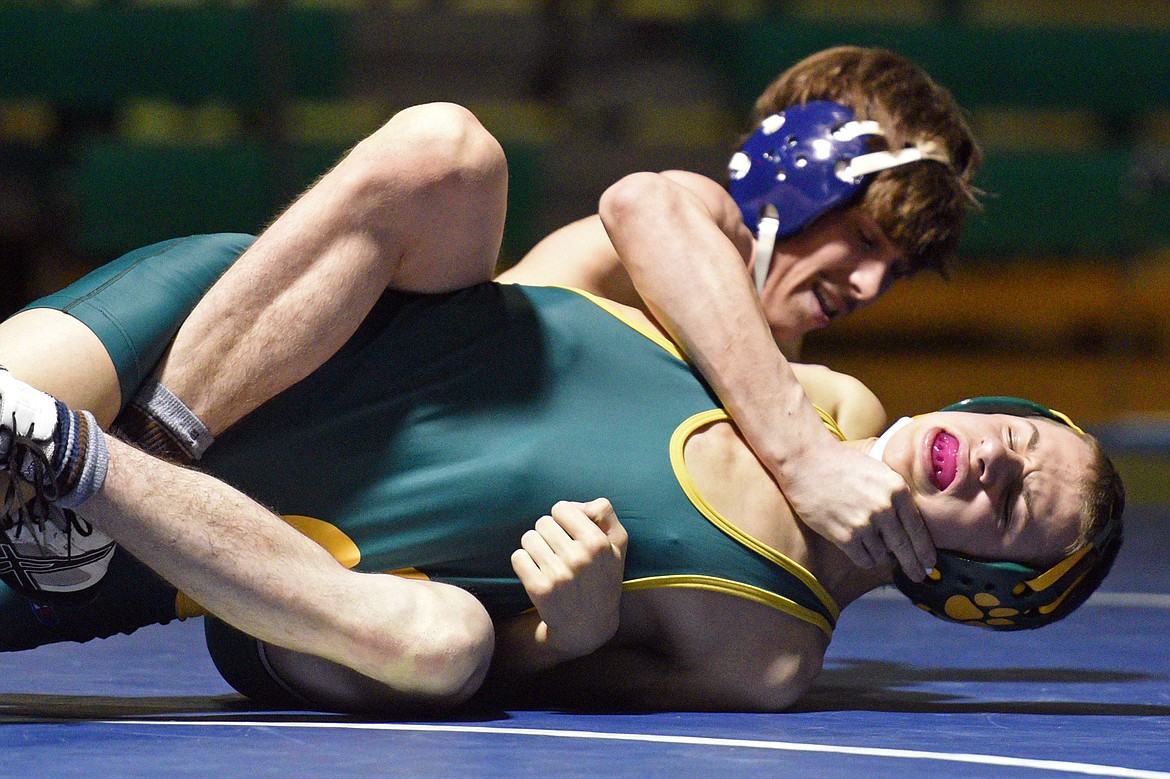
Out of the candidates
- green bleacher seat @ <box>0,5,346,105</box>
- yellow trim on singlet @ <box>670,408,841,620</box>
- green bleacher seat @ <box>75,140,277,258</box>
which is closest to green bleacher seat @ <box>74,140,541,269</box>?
green bleacher seat @ <box>75,140,277,258</box>

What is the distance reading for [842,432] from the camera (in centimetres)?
250

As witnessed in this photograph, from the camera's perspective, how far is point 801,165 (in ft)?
9.70

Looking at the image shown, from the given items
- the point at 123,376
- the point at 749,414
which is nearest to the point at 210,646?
the point at 123,376

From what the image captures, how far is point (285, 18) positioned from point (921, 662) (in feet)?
18.5

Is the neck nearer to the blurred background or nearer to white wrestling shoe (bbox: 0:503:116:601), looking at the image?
white wrestling shoe (bbox: 0:503:116:601)

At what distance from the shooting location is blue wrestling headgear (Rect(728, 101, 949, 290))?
2904 millimetres

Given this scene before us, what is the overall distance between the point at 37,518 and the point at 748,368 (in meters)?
0.91

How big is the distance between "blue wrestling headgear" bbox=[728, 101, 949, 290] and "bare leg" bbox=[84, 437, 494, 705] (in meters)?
1.13

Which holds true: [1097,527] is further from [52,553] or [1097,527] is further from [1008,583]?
[52,553]

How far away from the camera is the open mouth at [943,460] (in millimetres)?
2256

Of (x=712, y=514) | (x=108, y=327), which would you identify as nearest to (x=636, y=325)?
(x=712, y=514)

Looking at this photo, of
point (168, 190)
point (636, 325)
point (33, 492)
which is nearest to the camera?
point (33, 492)

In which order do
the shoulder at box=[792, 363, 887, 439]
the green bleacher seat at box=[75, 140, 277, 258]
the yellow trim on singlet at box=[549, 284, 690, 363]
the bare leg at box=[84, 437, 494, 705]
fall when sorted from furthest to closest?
the green bleacher seat at box=[75, 140, 277, 258] < the shoulder at box=[792, 363, 887, 439] < the yellow trim on singlet at box=[549, 284, 690, 363] < the bare leg at box=[84, 437, 494, 705]

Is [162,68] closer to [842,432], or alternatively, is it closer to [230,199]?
[230,199]
